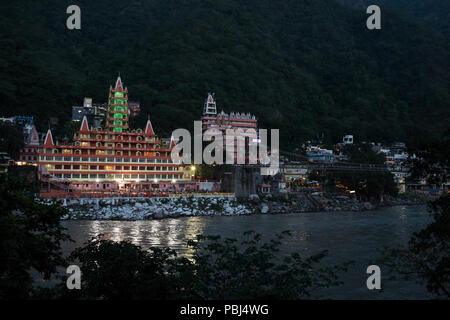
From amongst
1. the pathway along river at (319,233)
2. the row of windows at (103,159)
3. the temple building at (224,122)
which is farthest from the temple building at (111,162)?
the temple building at (224,122)

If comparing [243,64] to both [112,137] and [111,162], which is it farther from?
[111,162]

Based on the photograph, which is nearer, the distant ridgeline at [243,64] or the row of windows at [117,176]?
the row of windows at [117,176]

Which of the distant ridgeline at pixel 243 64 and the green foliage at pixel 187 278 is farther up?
the distant ridgeline at pixel 243 64

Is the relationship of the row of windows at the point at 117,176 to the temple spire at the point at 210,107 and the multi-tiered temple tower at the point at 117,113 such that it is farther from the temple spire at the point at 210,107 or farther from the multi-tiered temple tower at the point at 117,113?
the temple spire at the point at 210,107

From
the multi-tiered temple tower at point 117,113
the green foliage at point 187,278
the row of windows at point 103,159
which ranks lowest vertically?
the green foliage at point 187,278

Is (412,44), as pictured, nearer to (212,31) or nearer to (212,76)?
(212,31)
